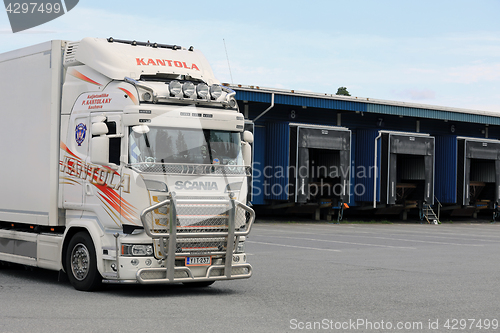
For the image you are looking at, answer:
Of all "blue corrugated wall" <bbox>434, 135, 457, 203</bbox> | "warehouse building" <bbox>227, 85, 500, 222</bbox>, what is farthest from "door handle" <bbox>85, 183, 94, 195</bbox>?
"blue corrugated wall" <bbox>434, 135, 457, 203</bbox>

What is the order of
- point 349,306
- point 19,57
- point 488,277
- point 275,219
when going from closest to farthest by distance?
point 349,306 → point 19,57 → point 488,277 → point 275,219

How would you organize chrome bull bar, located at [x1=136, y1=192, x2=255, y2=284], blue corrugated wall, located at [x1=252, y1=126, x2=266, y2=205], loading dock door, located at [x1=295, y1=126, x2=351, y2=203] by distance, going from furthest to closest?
blue corrugated wall, located at [x1=252, y1=126, x2=266, y2=205]
loading dock door, located at [x1=295, y1=126, x2=351, y2=203]
chrome bull bar, located at [x1=136, y1=192, x2=255, y2=284]

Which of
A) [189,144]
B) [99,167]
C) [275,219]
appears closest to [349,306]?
[189,144]

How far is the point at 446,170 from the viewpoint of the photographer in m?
36.2

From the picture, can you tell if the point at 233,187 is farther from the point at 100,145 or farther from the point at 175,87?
the point at 100,145

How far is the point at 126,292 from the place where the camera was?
10102 millimetres

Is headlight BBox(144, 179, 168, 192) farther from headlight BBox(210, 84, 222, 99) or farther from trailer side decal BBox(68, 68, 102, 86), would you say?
trailer side decal BBox(68, 68, 102, 86)

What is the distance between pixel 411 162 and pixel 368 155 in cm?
383

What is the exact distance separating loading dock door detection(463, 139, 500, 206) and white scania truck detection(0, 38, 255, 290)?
27892 mm

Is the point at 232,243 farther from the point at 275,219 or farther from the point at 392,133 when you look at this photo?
the point at 392,133

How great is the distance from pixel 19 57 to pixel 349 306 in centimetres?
710

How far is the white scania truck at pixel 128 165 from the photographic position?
A: 372 inches

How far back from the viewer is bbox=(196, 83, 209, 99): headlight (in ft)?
33.2

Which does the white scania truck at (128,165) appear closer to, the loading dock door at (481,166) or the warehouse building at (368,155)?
the warehouse building at (368,155)
